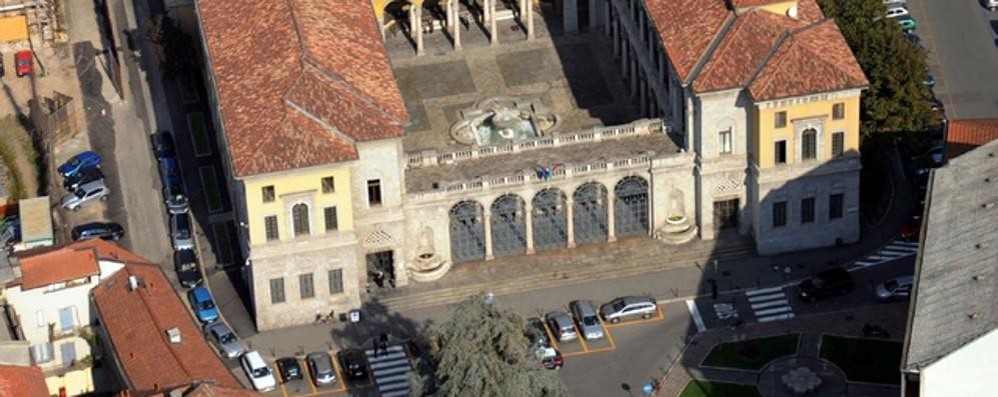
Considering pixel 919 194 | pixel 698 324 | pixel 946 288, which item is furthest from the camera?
pixel 919 194

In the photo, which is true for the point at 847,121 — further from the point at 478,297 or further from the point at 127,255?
the point at 127,255

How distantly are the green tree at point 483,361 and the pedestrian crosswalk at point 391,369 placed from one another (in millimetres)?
12069

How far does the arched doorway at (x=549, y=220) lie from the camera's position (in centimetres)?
17988

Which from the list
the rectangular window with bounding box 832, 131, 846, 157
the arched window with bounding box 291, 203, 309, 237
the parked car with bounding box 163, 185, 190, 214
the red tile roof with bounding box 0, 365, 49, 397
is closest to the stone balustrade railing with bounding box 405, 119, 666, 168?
the arched window with bounding box 291, 203, 309, 237

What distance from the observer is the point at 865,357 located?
16925 cm

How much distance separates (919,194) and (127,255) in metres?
58.0

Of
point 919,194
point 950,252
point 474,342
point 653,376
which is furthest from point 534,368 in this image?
point 919,194

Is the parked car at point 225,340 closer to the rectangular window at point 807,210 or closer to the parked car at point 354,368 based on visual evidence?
the parked car at point 354,368

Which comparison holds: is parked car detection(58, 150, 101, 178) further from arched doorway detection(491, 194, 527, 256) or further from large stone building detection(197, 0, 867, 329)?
arched doorway detection(491, 194, 527, 256)

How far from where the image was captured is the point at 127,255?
175500 mm

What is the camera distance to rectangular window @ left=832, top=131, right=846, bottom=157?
17700cm

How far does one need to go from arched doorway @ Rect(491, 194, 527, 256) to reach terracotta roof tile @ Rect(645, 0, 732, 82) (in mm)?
14892

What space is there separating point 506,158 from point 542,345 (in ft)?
64.5

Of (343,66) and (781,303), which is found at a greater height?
(343,66)
